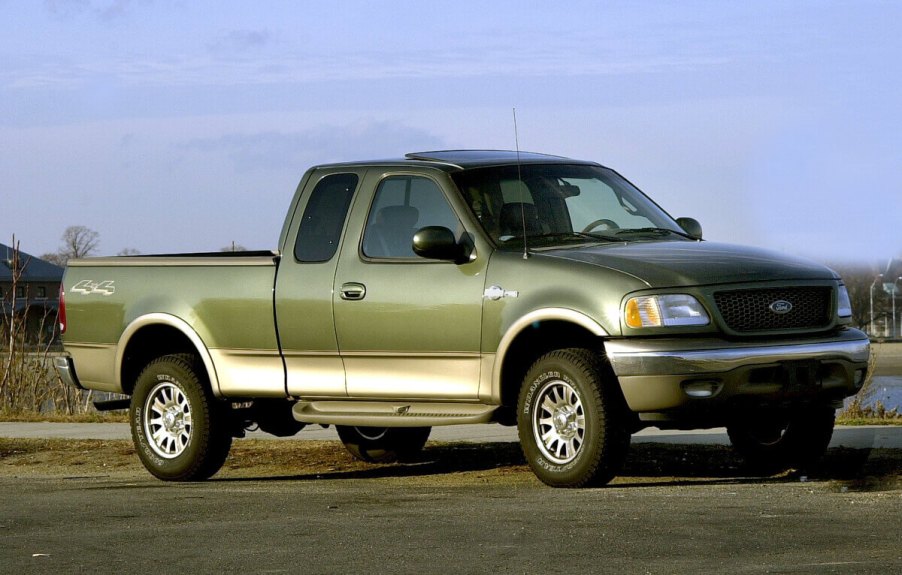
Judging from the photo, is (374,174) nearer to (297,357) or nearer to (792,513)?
(297,357)

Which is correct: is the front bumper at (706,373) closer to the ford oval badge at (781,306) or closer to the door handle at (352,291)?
the ford oval badge at (781,306)

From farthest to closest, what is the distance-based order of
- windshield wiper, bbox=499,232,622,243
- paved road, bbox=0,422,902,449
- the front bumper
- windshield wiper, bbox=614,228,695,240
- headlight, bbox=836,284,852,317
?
paved road, bbox=0,422,902,449, windshield wiper, bbox=614,228,695,240, windshield wiper, bbox=499,232,622,243, headlight, bbox=836,284,852,317, the front bumper

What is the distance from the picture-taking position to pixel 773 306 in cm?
991

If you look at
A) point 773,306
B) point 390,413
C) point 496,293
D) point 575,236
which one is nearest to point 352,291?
point 390,413

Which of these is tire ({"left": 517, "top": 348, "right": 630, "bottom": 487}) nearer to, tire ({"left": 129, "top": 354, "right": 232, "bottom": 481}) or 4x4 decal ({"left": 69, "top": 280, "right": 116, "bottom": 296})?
tire ({"left": 129, "top": 354, "right": 232, "bottom": 481})

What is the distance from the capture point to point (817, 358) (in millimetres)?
9930

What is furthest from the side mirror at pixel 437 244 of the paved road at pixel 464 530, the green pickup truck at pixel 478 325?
the paved road at pixel 464 530

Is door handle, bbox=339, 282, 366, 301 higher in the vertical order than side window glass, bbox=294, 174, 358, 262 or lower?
lower

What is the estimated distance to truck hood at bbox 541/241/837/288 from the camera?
32.0 ft

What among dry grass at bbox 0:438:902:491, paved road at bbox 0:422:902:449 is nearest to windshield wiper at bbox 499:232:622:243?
dry grass at bbox 0:438:902:491

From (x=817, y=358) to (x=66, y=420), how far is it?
38.7 feet

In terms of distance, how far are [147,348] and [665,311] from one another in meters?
4.62

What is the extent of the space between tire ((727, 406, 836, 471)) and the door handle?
2654mm

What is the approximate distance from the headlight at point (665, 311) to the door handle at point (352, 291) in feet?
6.97
